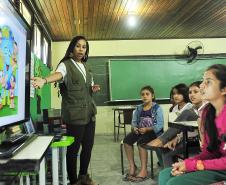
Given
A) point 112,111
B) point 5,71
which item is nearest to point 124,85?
point 112,111

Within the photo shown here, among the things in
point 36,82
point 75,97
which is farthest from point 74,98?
point 36,82

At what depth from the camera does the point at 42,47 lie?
17.2 feet

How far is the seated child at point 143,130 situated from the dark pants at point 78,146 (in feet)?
2.02

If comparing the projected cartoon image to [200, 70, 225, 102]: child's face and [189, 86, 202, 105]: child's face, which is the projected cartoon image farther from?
[189, 86, 202, 105]: child's face

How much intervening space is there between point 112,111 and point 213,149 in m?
5.20

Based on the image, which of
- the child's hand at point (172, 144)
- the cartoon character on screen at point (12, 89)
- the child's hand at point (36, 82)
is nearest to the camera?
the cartoon character on screen at point (12, 89)

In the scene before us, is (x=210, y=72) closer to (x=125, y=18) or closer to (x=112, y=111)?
(x=125, y=18)

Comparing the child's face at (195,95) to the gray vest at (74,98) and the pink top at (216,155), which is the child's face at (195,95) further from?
the pink top at (216,155)

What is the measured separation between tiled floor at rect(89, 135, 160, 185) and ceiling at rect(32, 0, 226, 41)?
237cm

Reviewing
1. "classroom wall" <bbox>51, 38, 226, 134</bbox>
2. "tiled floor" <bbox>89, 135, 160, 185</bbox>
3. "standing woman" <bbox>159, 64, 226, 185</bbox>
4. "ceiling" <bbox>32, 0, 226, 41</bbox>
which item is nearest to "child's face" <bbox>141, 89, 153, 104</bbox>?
"tiled floor" <bbox>89, 135, 160, 185</bbox>

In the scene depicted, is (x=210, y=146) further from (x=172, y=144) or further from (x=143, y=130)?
(x=143, y=130)

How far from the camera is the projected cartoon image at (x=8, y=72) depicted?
3.39 feet

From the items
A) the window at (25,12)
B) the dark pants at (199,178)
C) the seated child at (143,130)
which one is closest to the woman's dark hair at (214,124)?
the dark pants at (199,178)

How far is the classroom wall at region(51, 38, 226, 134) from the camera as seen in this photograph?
6496 mm
